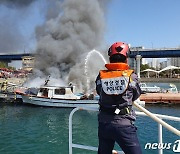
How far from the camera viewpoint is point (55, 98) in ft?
93.8

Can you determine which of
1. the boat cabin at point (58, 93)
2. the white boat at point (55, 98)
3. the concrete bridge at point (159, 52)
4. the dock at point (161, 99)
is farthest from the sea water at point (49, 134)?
the concrete bridge at point (159, 52)

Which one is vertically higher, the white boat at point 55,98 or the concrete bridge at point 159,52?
the concrete bridge at point 159,52

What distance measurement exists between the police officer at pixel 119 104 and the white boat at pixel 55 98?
962 inches

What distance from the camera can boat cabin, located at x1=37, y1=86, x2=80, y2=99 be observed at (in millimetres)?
29119

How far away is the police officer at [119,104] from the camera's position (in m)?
2.74

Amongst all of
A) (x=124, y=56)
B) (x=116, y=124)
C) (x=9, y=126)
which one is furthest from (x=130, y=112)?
(x=9, y=126)

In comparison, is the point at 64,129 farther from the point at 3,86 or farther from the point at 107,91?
the point at 3,86

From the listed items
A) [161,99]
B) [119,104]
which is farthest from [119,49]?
[161,99]

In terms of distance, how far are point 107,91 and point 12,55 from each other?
9576 cm

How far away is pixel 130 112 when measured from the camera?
9.19 feet

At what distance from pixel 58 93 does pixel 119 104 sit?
Result: 27013mm

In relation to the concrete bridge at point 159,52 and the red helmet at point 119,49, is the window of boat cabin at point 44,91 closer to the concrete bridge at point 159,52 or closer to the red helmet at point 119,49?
the red helmet at point 119,49

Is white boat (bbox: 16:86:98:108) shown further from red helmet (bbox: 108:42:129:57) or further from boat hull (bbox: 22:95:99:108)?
red helmet (bbox: 108:42:129:57)

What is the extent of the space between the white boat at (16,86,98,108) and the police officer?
24423mm
